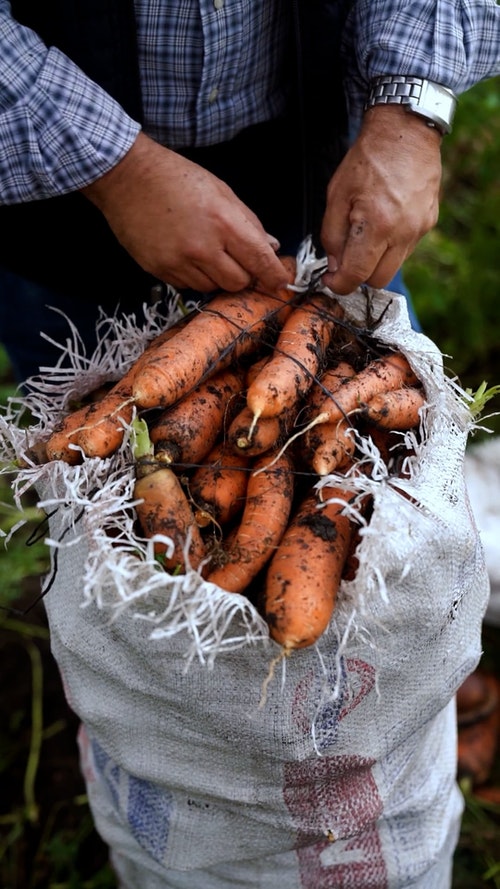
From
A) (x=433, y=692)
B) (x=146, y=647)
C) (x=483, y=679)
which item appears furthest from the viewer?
(x=483, y=679)

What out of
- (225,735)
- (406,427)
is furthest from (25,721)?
(406,427)

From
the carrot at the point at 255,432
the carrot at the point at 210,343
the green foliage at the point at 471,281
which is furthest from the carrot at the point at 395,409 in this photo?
the green foliage at the point at 471,281

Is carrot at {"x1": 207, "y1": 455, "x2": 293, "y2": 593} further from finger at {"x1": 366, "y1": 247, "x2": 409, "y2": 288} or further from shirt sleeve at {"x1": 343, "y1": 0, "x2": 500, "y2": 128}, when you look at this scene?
shirt sleeve at {"x1": 343, "y1": 0, "x2": 500, "y2": 128}

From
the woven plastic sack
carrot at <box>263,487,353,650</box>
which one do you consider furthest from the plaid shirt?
carrot at <box>263,487,353,650</box>

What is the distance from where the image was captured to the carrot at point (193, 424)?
970 millimetres

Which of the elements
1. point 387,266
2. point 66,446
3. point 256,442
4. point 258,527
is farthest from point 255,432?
point 387,266

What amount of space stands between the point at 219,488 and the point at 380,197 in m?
0.49

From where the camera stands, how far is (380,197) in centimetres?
108

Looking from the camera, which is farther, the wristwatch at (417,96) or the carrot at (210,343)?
the wristwatch at (417,96)

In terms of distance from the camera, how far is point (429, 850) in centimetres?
122

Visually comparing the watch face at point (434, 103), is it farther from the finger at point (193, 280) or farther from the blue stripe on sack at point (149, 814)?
the blue stripe on sack at point (149, 814)

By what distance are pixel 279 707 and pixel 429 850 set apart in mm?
489

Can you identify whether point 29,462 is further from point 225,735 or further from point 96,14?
point 96,14

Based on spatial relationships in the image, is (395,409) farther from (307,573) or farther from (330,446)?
(307,573)
